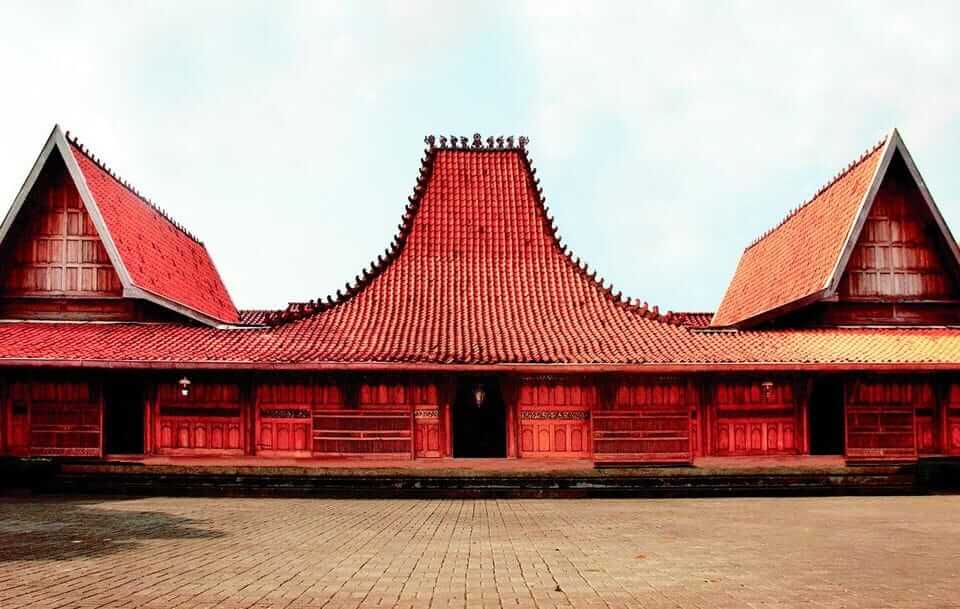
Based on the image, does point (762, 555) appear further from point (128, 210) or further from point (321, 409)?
point (128, 210)

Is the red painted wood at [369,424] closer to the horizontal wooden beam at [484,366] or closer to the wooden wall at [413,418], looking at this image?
the wooden wall at [413,418]

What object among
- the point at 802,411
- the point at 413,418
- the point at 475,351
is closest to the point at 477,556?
the point at 475,351

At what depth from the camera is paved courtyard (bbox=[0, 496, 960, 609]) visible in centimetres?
708

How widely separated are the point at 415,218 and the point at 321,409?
6.19 meters

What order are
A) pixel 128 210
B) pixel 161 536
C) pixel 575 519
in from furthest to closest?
1. pixel 128 210
2. pixel 575 519
3. pixel 161 536

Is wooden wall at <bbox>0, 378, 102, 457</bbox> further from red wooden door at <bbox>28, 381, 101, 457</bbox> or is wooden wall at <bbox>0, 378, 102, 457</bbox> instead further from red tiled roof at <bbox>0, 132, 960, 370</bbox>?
red tiled roof at <bbox>0, 132, 960, 370</bbox>

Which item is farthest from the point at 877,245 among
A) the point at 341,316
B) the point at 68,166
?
the point at 68,166

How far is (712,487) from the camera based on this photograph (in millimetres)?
17688

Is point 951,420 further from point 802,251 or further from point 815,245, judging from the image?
point 802,251

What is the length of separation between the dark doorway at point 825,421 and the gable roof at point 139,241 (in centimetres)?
1589

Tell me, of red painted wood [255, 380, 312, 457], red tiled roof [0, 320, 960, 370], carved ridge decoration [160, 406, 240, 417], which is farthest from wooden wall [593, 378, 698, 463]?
carved ridge decoration [160, 406, 240, 417]

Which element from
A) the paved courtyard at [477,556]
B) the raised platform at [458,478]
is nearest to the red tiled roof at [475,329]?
the raised platform at [458,478]

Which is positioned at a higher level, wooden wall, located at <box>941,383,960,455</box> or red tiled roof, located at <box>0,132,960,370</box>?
red tiled roof, located at <box>0,132,960,370</box>

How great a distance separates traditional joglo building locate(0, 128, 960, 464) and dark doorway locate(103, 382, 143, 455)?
3653mm
